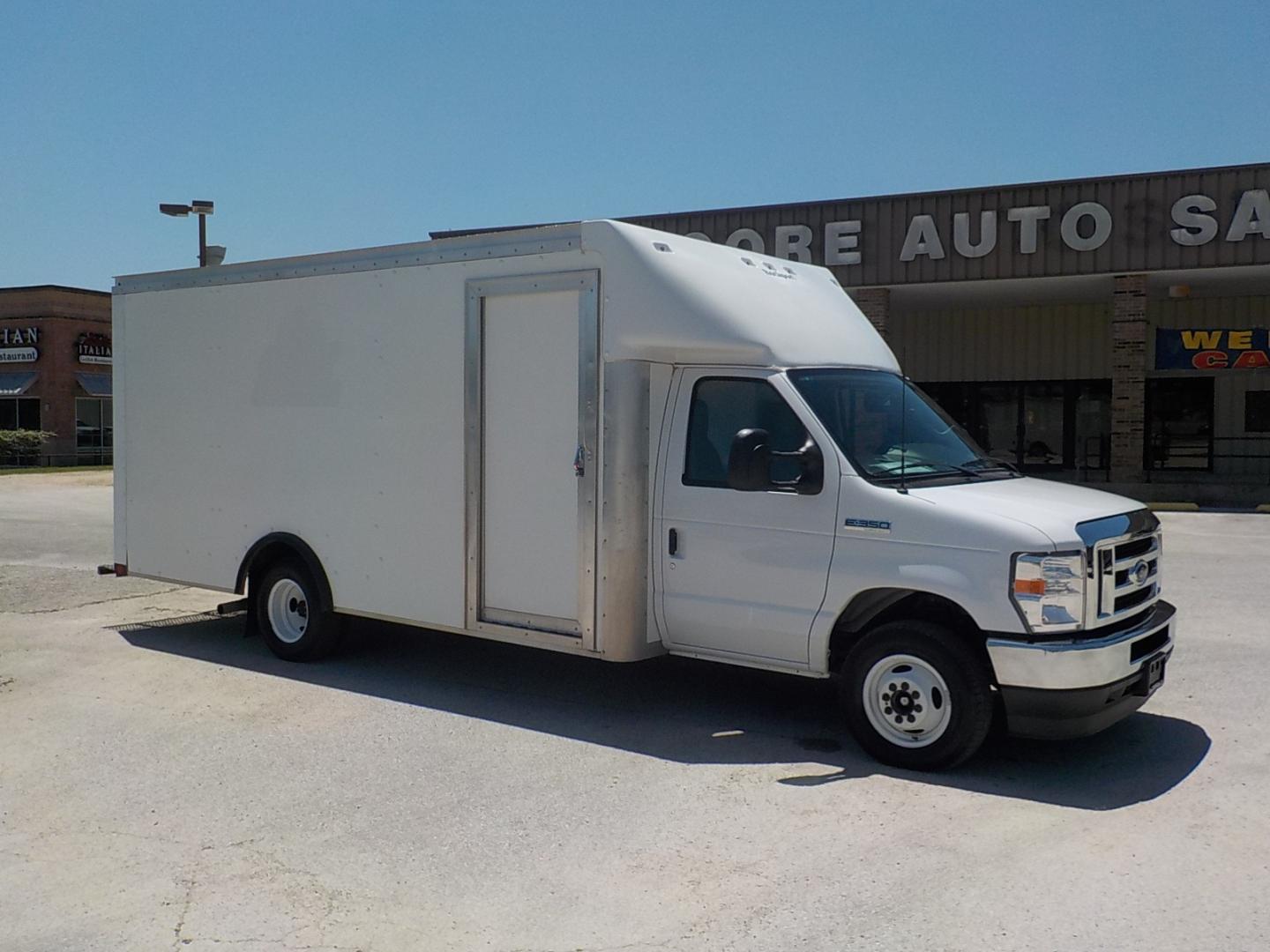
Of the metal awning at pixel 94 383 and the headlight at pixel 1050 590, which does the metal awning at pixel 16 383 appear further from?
the headlight at pixel 1050 590

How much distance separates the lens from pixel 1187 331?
25.0 m

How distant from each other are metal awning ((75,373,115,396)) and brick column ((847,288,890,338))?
29.5 meters

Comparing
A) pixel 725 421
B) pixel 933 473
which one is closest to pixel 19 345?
pixel 725 421

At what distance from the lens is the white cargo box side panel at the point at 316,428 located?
763 cm

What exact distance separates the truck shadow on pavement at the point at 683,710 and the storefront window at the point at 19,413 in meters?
36.0

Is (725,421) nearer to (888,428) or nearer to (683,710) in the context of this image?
(888,428)

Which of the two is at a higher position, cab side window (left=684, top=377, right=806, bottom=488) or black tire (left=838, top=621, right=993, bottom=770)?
cab side window (left=684, top=377, right=806, bottom=488)

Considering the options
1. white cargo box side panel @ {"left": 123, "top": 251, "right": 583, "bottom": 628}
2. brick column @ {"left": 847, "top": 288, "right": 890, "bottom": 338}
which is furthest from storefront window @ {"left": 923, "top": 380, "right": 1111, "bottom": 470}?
white cargo box side panel @ {"left": 123, "top": 251, "right": 583, "bottom": 628}

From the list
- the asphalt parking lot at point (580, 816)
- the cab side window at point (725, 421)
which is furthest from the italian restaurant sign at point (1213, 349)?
the cab side window at point (725, 421)

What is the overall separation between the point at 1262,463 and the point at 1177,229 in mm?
8237

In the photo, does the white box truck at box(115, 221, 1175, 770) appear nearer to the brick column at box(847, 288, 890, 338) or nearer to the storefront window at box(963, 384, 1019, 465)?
the brick column at box(847, 288, 890, 338)

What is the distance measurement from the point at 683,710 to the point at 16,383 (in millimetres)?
40881

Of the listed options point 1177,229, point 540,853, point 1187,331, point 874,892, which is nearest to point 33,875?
point 540,853

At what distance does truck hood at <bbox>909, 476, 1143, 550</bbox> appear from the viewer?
567 centimetres
